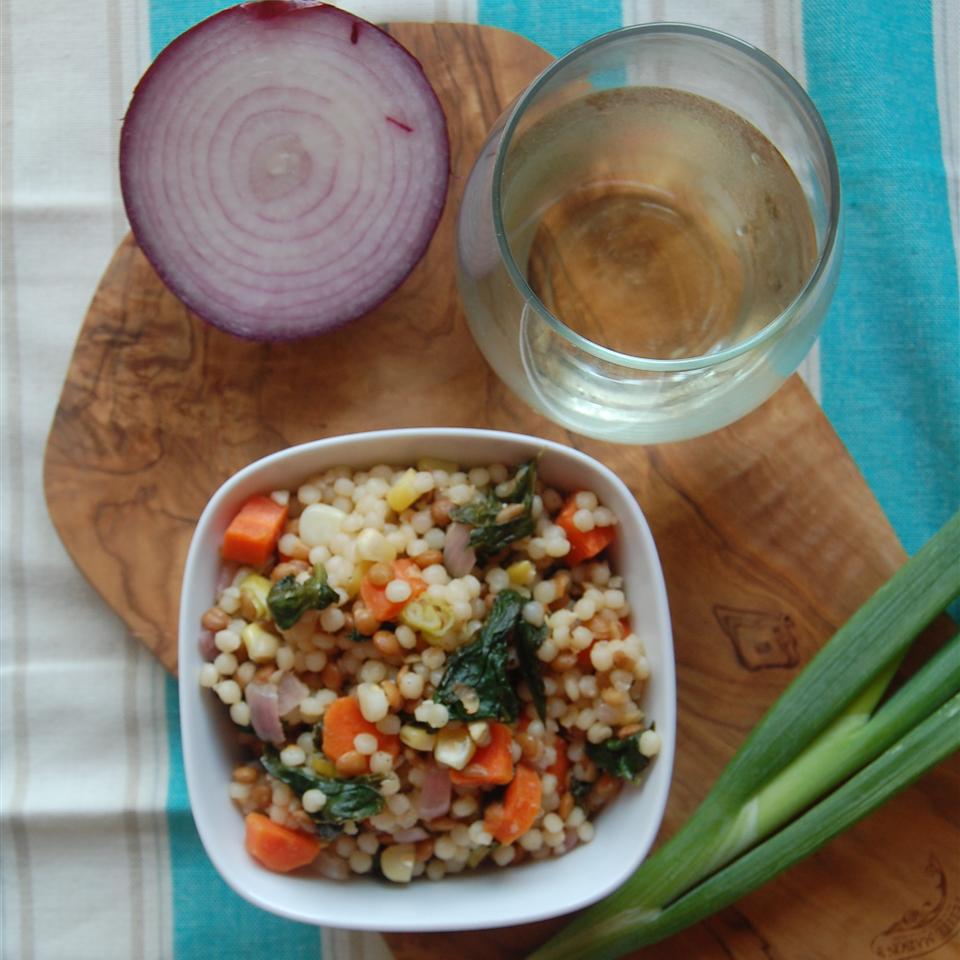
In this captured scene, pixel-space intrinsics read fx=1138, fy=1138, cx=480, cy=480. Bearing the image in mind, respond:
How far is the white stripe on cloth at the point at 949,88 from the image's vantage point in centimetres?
206

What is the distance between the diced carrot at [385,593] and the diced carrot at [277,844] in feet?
1.10

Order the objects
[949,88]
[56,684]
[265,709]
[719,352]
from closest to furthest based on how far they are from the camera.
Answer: [719,352] < [265,709] < [56,684] < [949,88]

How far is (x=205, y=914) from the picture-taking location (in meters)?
1.96

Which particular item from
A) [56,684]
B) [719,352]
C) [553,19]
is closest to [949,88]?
[553,19]

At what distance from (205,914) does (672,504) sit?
1065mm

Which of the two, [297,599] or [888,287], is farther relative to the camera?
[888,287]

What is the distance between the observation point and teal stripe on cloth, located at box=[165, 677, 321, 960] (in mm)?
1943

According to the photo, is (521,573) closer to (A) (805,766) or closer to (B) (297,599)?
(B) (297,599)

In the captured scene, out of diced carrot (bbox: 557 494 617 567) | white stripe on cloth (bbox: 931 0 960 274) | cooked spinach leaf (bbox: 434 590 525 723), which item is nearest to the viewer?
cooked spinach leaf (bbox: 434 590 525 723)

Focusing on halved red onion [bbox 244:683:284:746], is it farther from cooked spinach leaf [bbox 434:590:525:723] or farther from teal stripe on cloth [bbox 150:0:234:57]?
teal stripe on cloth [bbox 150:0:234:57]

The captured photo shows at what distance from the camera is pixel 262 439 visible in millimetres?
1808

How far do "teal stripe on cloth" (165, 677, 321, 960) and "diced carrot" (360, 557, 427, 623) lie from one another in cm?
53

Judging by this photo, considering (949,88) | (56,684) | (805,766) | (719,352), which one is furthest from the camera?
(949,88)

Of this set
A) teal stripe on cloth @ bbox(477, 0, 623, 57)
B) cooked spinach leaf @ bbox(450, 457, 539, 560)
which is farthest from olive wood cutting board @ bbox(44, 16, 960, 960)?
teal stripe on cloth @ bbox(477, 0, 623, 57)
